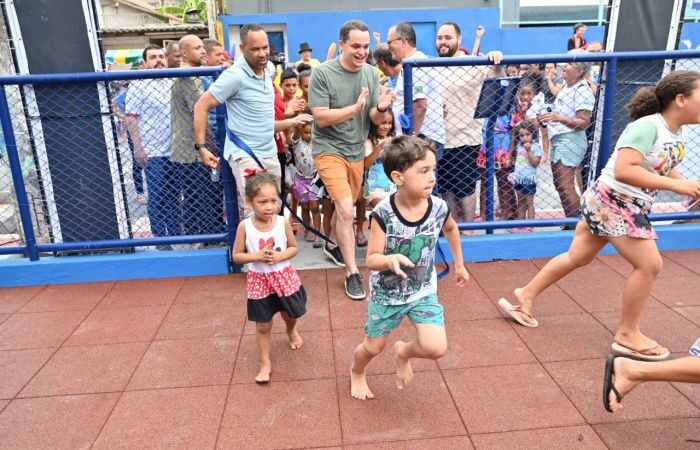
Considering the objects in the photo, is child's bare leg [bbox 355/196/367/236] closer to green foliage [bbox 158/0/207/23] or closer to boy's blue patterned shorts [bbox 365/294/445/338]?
boy's blue patterned shorts [bbox 365/294/445/338]

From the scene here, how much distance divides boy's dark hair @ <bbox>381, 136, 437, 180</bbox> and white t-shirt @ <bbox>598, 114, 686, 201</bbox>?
109 cm

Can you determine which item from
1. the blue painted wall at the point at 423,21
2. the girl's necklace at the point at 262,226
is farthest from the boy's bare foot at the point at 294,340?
the blue painted wall at the point at 423,21

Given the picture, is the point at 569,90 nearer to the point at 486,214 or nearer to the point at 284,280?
the point at 486,214

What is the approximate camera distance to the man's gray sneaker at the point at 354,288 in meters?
3.89

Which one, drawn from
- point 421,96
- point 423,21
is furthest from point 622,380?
point 423,21

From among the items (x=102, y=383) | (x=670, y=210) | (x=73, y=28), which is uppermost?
(x=73, y=28)

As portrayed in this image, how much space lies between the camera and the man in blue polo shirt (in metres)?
3.76

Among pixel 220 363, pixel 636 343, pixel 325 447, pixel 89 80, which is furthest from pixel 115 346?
pixel 636 343

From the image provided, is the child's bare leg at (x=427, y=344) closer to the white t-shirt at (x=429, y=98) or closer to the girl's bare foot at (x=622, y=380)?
the girl's bare foot at (x=622, y=380)

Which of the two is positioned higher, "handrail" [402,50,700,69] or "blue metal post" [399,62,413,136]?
"handrail" [402,50,700,69]

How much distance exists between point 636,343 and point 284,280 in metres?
2.00

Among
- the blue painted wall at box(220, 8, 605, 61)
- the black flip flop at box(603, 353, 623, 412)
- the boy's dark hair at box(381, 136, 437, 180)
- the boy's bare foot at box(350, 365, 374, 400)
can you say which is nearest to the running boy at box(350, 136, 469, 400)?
the boy's dark hair at box(381, 136, 437, 180)

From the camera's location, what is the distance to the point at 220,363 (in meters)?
3.14

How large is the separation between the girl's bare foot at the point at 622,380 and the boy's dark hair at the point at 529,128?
267 centimetres
